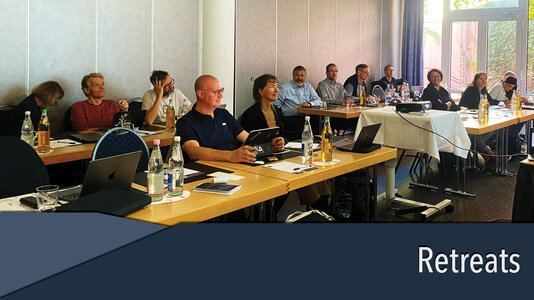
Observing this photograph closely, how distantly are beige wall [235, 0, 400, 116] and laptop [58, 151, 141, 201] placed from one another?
5089 millimetres

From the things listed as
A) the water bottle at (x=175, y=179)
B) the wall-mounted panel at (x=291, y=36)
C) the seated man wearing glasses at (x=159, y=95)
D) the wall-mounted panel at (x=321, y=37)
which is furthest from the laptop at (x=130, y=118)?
the wall-mounted panel at (x=321, y=37)

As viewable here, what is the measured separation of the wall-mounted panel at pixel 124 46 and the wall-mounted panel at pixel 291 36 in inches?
94.1

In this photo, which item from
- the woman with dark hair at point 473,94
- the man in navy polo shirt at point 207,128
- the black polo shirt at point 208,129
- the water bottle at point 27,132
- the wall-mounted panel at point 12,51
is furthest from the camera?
the woman with dark hair at point 473,94

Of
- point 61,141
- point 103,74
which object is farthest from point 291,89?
point 61,141

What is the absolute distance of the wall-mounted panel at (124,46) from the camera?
592 centimetres

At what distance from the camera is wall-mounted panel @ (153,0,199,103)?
647 cm

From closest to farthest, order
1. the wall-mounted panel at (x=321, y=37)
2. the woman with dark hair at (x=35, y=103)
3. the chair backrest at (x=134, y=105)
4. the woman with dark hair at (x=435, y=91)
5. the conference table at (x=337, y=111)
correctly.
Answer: the woman with dark hair at (x=35, y=103), the chair backrest at (x=134, y=105), the conference table at (x=337, y=111), the woman with dark hair at (x=435, y=91), the wall-mounted panel at (x=321, y=37)

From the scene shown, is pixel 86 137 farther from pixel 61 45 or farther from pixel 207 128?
pixel 61 45

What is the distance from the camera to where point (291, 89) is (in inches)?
292

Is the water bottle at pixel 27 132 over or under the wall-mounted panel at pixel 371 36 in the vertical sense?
under

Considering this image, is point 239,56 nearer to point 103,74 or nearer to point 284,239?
point 103,74

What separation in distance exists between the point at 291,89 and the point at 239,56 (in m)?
0.86

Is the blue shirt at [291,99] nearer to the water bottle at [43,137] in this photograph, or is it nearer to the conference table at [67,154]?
the conference table at [67,154]

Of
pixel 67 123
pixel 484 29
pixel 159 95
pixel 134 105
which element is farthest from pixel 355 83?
pixel 67 123
